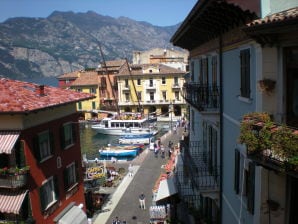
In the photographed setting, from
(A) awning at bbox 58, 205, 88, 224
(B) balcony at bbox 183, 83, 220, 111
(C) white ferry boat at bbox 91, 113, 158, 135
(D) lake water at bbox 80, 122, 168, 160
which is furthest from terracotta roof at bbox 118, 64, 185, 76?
(B) balcony at bbox 183, 83, 220, 111

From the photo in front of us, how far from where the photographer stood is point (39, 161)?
728 inches

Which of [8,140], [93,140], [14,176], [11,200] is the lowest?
[93,140]

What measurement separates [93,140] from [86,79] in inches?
993

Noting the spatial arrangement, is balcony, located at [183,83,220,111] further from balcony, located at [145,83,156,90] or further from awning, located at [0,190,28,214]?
balcony, located at [145,83,156,90]

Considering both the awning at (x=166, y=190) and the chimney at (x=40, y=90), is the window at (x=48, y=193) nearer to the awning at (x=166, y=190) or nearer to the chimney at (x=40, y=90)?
the chimney at (x=40, y=90)

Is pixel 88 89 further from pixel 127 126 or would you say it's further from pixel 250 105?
pixel 250 105

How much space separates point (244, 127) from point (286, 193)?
2.09m

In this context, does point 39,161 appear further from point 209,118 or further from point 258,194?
point 258,194

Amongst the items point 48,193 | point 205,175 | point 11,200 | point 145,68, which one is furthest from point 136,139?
point 205,175

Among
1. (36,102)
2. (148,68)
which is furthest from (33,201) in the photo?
(148,68)

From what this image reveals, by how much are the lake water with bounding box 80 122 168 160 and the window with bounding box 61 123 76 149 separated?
30.6 m

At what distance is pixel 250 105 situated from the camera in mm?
9266

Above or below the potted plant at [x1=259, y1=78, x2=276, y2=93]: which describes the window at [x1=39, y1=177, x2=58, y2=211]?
below

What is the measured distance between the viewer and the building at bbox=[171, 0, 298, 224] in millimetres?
7145
